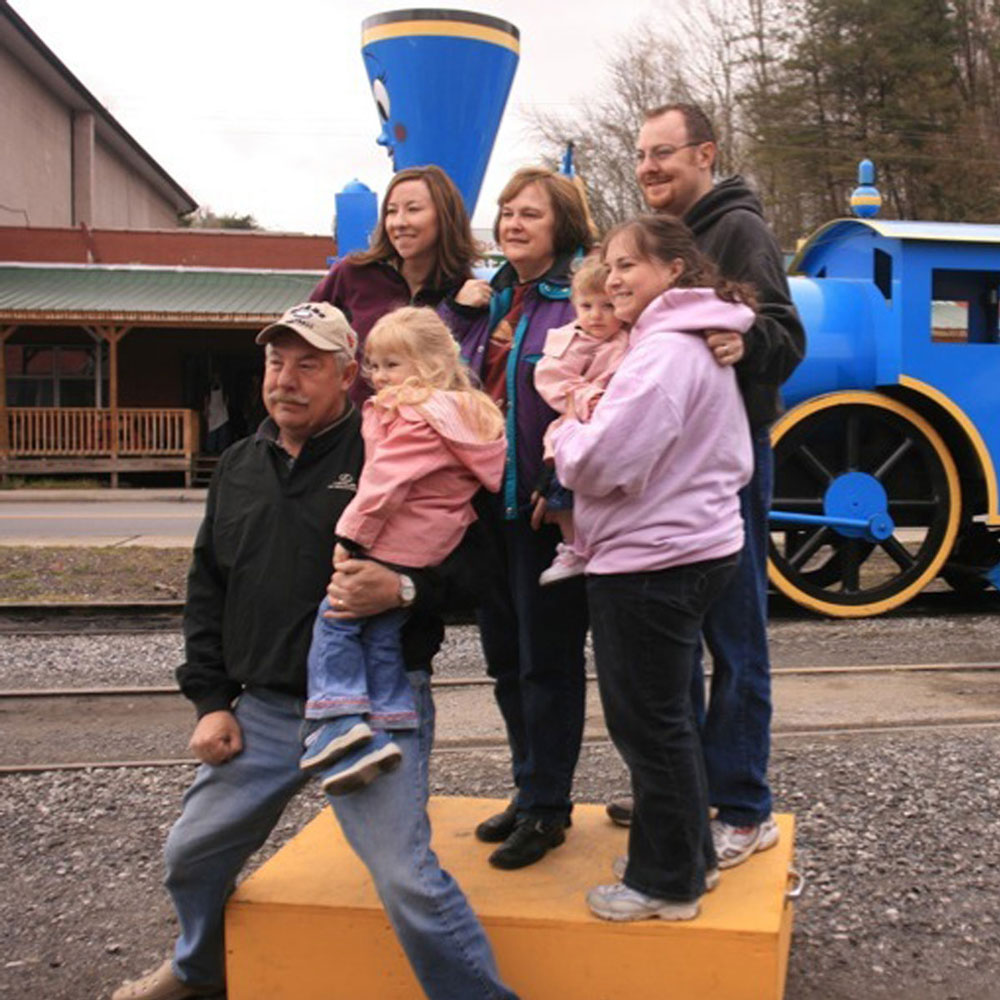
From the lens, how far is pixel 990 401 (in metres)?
9.13

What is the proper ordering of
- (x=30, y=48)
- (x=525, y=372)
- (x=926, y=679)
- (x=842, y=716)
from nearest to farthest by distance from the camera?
(x=525, y=372) < (x=842, y=716) < (x=926, y=679) < (x=30, y=48)

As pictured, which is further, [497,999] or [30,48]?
[30,48]

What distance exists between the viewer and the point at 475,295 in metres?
3.33

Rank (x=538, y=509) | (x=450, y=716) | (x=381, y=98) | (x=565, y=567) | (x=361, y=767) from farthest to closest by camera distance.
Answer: (x=381, y=98), (x=450, y=716), (x=538, y=509), (x=565, y=567), (x=361, y=767)

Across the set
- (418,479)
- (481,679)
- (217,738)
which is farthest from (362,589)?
(481,679)

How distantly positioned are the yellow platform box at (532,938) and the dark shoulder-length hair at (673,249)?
4.57 feet

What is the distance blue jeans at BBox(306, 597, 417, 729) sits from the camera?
106 inches

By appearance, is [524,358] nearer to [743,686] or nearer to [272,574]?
[272,574]

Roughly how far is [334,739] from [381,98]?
6506mm

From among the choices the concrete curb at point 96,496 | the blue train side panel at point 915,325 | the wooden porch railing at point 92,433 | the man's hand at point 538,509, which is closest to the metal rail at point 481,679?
the blue train side panel at point 915,325

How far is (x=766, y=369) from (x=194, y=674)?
150cm

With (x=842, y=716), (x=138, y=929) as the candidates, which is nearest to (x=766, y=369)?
(x=138, y=929)

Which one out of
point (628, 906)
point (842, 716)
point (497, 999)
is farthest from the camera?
point (842, 716)

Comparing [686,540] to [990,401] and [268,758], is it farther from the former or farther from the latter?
[990,401]
